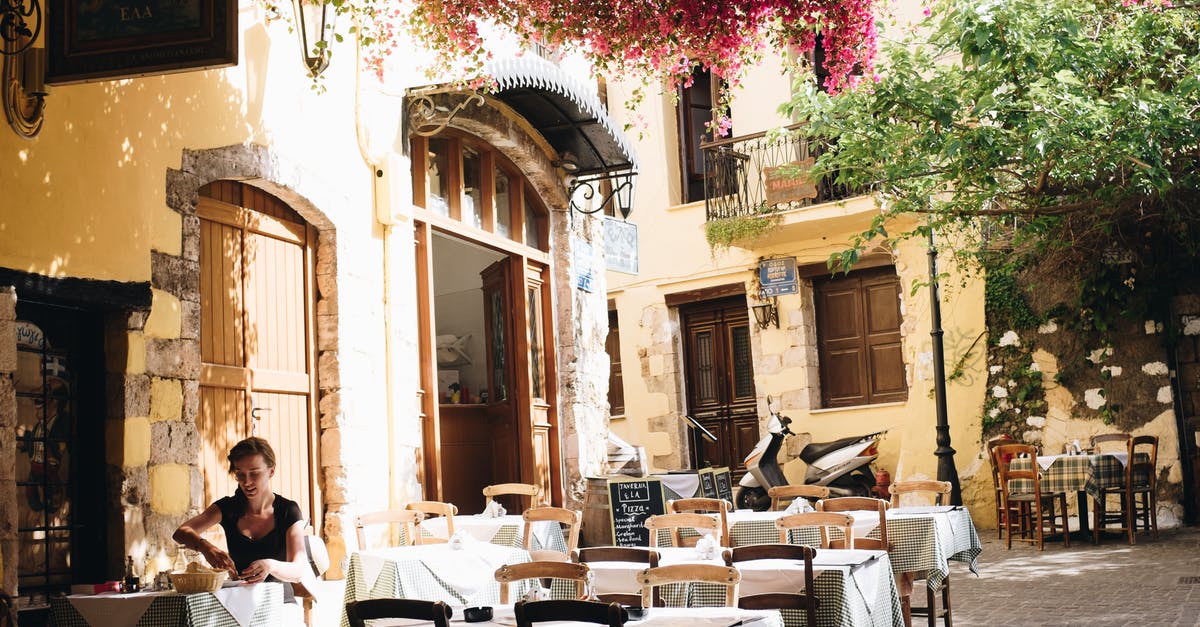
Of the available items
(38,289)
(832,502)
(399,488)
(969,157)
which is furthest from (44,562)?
(969,157)

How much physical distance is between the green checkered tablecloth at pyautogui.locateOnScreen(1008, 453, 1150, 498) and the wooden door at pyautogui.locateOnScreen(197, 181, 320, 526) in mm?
7234

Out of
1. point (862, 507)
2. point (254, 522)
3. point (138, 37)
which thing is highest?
point (138, 37)

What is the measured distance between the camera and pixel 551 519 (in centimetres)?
712

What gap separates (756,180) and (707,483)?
602 centimetres

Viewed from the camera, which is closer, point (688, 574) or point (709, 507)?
point (688, 574)

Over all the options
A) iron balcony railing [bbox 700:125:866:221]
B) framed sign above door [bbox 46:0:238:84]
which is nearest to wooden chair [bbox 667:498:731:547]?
framed sign above door [bbox 46:0:238:84]

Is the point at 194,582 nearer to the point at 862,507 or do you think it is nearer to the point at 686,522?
the point at 686,522

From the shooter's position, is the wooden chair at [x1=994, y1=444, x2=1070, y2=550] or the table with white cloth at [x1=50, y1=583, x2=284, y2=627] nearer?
the table with white cloth at [x1=50, y1=583, x2=284, y2=627]

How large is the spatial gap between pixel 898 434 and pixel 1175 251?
377 centimetres

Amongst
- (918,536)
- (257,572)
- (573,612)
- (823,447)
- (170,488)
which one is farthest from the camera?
(823,447)

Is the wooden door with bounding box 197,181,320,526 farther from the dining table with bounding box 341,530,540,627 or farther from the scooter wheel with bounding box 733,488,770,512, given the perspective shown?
the scooter wheel with bounding box 733,488,770,512

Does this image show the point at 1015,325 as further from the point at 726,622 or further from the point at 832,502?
the point at 726,622

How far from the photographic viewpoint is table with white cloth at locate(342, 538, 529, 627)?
6125 mm

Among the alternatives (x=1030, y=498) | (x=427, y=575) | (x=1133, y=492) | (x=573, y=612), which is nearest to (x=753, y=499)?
(x=1030, y=498)
